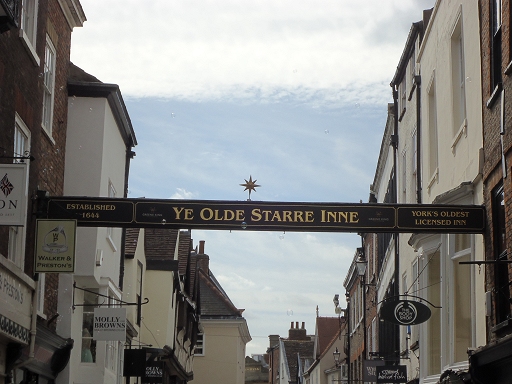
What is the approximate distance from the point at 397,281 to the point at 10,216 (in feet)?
45.4

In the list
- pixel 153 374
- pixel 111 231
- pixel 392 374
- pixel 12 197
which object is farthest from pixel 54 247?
pixel 153 374

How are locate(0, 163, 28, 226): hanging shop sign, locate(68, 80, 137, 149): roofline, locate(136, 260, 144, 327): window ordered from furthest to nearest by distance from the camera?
locate(136, 260, 144, 327): window
locate(68, 80, 137, 149): roofline
locate(0, 163, 28, 226): hanging shop sign

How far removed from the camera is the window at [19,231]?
45.2 feet

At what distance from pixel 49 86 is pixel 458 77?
25.5 feet

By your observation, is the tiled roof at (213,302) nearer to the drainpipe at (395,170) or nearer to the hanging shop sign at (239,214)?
the drainpipe at (395,170)

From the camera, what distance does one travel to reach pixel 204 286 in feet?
182

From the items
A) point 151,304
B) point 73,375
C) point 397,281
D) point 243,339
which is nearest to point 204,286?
point 243,339

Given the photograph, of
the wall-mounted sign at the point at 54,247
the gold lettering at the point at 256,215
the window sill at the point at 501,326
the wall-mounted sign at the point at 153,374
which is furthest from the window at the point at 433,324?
the wall-mounted sign at the point at 153,374

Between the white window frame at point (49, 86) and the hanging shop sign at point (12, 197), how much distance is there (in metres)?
5.37

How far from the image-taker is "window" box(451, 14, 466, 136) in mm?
15281

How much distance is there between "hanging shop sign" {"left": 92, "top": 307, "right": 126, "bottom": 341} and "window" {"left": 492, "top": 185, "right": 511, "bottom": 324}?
8.07 m

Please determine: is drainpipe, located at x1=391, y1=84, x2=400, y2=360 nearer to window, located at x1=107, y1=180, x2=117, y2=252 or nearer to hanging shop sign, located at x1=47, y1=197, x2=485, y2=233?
window, located at x1=107, y1=180, x2=117, y2=252

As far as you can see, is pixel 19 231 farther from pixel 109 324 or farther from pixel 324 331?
pixel 324 331

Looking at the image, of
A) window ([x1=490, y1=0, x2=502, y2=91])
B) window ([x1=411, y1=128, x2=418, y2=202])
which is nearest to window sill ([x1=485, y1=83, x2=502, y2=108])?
window ([x1=490, y1=0, x2=502, y2=91])
